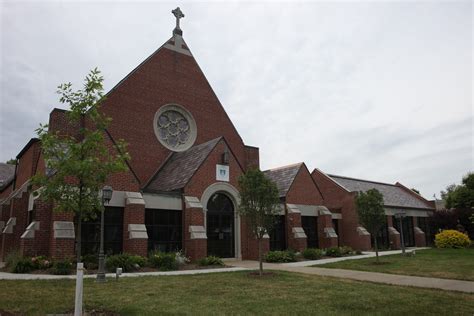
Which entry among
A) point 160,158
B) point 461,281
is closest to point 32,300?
point 461,281

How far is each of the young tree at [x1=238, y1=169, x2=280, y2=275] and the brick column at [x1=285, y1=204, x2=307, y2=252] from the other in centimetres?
915

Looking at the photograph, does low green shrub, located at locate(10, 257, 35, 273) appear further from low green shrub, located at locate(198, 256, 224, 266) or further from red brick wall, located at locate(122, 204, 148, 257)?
low green shrub, located at locate(198, 256, 224, 266)

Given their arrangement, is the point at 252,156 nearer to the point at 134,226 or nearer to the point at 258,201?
the point at 134,226

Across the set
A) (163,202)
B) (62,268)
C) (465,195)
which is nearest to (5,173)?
(163,202)

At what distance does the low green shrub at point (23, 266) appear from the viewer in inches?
591

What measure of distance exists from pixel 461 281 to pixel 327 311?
327 inches

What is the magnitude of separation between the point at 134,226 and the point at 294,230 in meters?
11.3

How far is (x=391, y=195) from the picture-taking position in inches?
1612

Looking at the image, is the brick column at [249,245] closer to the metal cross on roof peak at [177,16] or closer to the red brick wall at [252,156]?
the red brick wall at [252,156]

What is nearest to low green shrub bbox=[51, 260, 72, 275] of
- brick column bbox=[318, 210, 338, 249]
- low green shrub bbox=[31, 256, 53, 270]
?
low green shrub bbox=[31, 256, 53, 270]

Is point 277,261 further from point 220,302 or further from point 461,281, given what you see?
point 220,302

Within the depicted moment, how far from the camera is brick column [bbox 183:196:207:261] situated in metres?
19.3

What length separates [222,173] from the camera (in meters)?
22.4

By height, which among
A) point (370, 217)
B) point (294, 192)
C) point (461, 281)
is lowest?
point (461, 281)
